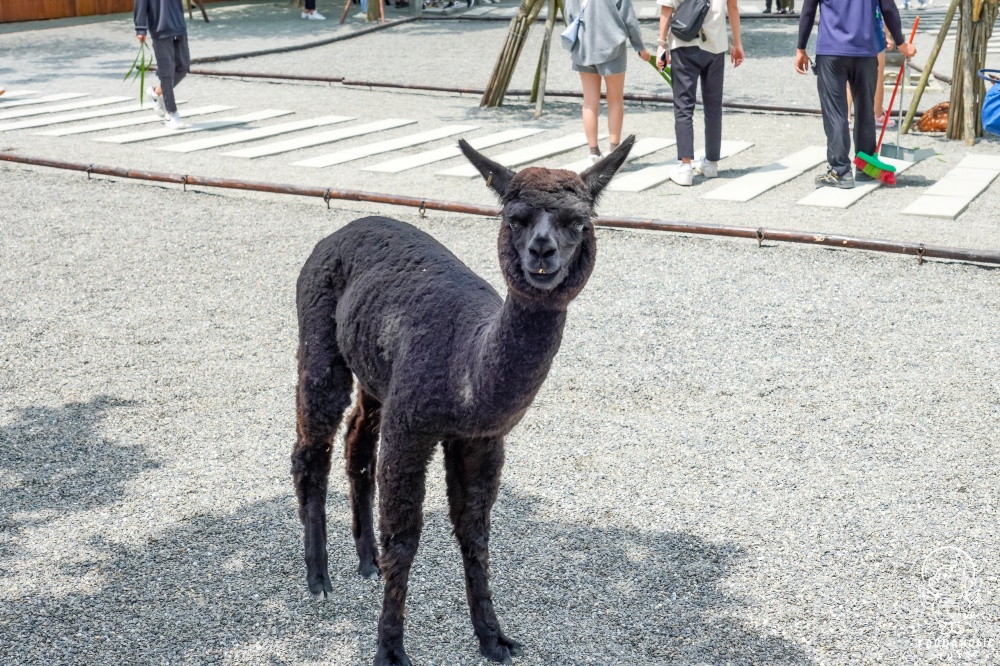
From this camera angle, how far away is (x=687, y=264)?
8156mm

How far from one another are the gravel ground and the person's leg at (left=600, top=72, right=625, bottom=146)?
3.16 meters

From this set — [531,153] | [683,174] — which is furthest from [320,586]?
[531,153]

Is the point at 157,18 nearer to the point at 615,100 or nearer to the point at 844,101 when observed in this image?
the point at 615,100

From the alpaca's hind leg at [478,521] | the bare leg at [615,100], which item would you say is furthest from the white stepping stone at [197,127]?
the alpaca's hind leg at [478,521]

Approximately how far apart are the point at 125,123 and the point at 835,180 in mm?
9198

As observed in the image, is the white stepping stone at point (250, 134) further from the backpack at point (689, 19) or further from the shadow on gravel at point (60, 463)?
the shadow on gravel at point (60, 463)

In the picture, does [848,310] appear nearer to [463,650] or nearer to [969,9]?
[463,650]

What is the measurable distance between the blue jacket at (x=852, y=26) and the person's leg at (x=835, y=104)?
0.13 m

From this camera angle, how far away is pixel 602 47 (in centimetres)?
1071

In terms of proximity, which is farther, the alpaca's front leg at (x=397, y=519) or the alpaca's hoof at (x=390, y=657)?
the alpaca's hoof at (x=390, y=657)

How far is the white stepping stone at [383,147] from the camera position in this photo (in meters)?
12.0

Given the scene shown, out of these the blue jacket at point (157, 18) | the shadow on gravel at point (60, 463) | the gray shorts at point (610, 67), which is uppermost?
the blue jacket at point (157, 18)

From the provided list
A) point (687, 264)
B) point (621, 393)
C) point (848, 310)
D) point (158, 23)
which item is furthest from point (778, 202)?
point (158, 23)

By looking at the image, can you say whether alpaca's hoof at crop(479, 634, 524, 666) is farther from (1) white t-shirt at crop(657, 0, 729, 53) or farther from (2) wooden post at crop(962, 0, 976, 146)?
(2) wooden post at crop(962, 0, 976, 146)
